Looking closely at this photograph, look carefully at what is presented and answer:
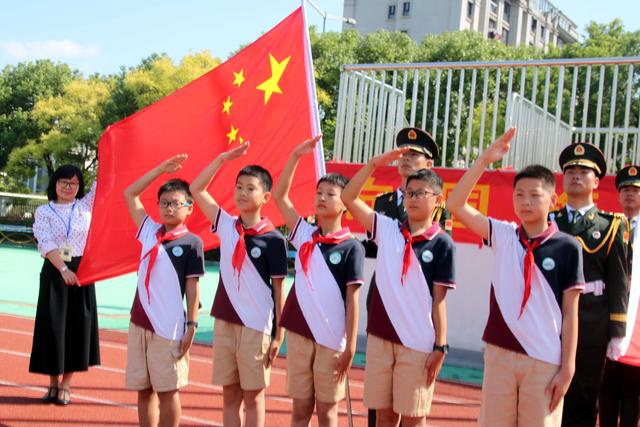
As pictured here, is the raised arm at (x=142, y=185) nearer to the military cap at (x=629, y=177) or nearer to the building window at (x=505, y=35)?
the military cap at (x=629, y=177)

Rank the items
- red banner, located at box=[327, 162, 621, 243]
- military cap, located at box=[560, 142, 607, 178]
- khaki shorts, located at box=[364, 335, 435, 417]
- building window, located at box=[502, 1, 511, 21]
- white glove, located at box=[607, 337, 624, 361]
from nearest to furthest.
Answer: khaki shorts, located at box=[364, 335, 435, 417] → white glove, located at box=[607, 337, 624, 361] → military cap, located at box=[560, 142, 607, 178] → red banner, located at box=[327, 162, 621, 243] → building window, located at box=[502, 1, 511, 21]

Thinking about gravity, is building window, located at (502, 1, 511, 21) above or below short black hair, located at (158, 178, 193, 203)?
above

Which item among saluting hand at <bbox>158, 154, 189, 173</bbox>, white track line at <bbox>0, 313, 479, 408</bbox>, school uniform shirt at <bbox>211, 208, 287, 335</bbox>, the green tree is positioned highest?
the green tree

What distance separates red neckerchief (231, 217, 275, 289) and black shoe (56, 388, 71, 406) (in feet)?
7.40

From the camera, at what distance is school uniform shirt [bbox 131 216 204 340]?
13.7 ft

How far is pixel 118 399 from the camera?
5715 mm

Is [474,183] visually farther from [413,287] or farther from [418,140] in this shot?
[418,140]

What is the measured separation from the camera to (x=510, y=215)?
7.74 metres

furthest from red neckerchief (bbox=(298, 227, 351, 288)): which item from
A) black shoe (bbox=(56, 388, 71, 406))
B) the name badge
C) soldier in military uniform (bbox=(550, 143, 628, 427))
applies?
black shoe (bbox=(56, 388, 71, 406))

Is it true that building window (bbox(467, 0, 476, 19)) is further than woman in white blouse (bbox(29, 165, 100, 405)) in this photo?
Yes

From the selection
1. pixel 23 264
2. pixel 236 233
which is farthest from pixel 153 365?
pixel 23 264

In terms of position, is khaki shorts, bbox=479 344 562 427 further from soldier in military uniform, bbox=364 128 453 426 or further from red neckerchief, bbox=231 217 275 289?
red neckerchief, bbox=231 217 275 289

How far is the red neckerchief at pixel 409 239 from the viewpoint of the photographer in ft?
12.2

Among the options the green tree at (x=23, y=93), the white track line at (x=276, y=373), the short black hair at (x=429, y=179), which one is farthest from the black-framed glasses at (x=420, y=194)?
the green tree at (x=23, y=93)
